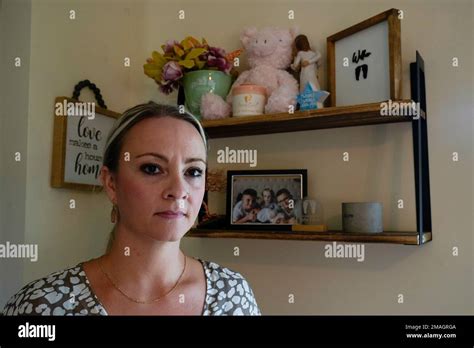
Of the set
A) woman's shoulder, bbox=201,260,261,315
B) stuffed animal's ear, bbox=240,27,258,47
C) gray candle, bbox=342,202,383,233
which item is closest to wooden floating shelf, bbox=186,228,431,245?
gray candle, bbox=342,202,383,233

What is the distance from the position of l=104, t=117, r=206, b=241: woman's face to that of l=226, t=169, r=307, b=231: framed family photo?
313mm

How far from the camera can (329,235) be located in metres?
0.73

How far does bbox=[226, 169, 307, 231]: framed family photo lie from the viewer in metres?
0.83

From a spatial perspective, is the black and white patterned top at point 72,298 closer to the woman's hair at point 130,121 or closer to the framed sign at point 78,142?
the woman's hair at point 130,121

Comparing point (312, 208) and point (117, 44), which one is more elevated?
point (117, 44)

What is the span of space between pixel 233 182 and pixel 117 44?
1.33 ft

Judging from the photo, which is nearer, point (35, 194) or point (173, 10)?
point (35, 194)

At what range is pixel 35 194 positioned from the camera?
781mm

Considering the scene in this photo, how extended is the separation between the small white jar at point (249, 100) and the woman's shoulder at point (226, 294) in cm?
32
